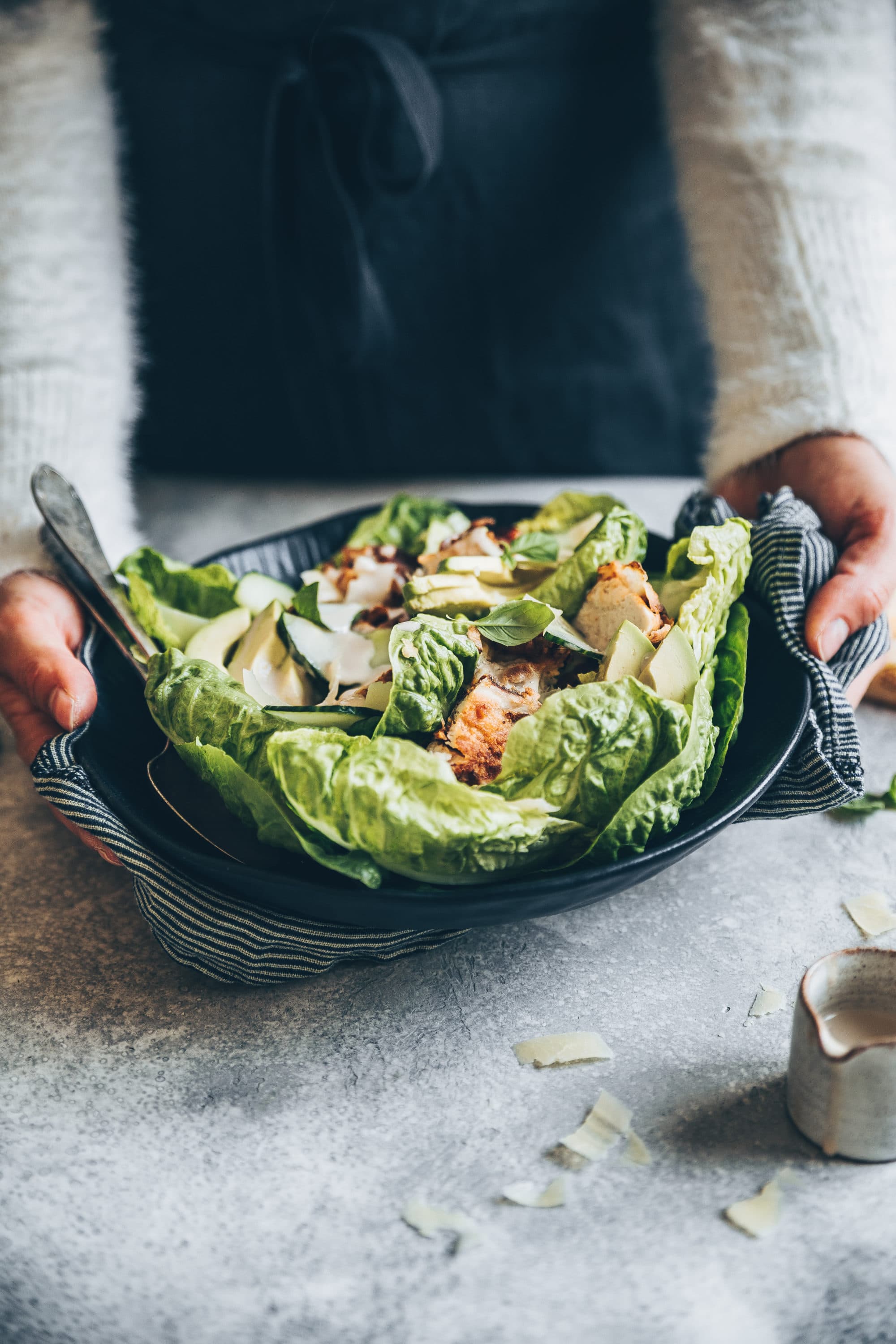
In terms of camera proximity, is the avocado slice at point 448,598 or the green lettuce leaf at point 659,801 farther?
the avocado slice at point 448,598

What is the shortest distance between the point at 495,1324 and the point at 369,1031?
0.29 metres

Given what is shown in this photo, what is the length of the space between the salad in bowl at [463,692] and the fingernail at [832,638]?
0.09 m

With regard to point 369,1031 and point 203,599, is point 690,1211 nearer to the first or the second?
point 369,1031

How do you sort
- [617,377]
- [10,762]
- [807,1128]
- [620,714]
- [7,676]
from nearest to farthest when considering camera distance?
[807,1128]
[620,714]
[7,676]
[10,762]
[617,377]

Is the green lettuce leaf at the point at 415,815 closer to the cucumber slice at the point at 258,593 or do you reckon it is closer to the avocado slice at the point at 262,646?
the avocado slice at the point at 262,646

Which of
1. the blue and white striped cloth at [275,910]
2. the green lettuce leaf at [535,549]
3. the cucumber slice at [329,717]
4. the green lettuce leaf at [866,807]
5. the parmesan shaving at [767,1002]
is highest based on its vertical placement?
the cucumber slice at [329,717]

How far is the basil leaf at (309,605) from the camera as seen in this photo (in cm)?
120

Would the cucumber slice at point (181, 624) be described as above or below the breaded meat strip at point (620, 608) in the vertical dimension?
below

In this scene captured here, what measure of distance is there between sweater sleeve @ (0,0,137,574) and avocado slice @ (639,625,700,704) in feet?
3.22

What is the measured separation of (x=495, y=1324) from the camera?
703mm

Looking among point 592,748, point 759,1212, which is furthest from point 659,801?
point 759,1212

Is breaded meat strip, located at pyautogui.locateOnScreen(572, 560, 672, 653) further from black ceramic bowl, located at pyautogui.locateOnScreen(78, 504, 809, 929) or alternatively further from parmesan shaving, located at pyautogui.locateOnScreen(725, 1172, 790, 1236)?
parmesan shaving, located at pyautogui.locateOnScreen(725, 1172, 790, 1236)

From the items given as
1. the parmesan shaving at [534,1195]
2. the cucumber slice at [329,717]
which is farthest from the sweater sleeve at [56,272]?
the parmesan shaving at [534,1195]

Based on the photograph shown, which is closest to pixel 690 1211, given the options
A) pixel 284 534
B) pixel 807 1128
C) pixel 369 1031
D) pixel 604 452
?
pixel 807 1128
